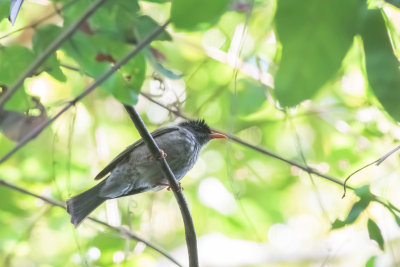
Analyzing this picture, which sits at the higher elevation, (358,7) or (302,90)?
(358,7)

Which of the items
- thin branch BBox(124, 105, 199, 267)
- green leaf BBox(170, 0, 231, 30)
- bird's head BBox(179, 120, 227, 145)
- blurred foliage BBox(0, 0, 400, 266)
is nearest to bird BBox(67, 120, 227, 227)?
blurred foliage BBox(0, 0, 400, 266)

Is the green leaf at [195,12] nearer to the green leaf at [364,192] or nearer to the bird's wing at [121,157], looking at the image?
the green leaf at [364,192]

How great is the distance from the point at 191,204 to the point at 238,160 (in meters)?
1.31

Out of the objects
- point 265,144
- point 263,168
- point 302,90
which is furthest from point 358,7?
point 263,168

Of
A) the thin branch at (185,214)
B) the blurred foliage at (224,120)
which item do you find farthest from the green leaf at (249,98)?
the thin branch at (185,214)

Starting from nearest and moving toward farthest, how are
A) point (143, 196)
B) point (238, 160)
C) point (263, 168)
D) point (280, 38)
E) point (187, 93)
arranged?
point (280, 38) → point (187, 93) → point (238, 160) → point (263, 168) → point (143, 196)

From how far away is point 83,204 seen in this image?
12.1ft

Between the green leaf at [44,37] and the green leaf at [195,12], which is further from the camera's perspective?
the green leaf at [44,37]

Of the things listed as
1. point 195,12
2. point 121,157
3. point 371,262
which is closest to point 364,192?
point 371,262

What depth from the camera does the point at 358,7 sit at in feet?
3.64

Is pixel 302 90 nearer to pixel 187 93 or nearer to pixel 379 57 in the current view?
pixel 379 57

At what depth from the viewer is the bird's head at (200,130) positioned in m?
4.50

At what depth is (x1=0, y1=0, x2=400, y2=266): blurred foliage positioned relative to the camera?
1.13 m

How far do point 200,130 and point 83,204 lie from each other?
4.32 ft
